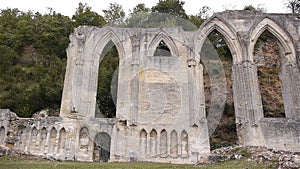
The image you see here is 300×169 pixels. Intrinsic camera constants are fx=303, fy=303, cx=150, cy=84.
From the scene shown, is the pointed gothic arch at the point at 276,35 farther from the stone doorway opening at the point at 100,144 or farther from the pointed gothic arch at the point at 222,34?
the stone doorway opening at the point at 100,144

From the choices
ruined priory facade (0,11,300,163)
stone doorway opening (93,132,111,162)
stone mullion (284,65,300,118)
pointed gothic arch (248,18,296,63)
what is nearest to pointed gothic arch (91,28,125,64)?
ruined priory facade (0,11,300,163)

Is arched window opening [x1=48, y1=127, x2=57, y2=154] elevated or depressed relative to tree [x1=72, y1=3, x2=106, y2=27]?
depressed

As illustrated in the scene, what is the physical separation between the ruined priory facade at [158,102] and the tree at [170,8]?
16.3 metres

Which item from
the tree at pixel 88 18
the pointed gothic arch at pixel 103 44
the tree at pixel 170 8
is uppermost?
the tree at pixel 170 8

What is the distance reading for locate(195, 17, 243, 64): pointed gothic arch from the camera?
1775cm

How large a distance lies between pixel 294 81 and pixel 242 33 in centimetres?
399

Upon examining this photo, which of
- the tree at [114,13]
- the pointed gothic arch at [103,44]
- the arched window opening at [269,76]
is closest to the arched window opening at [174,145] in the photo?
the pointed gothic arch at [103,44]

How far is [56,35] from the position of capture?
104ft

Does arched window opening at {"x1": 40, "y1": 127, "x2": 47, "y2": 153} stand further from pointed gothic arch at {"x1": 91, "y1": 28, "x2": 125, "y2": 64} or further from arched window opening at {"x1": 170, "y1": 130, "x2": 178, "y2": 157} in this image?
arched window opening at {"x1": 170, "y1": 130, "x2": 178, "y2": 157}

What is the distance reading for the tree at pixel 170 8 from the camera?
112ft

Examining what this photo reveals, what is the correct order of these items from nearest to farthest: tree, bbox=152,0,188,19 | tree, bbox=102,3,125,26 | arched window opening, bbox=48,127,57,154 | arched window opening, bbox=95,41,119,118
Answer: arched window opening, bbox=48,127,57,154 < arched window opening, bbox=95,41,119,118 < tree, bbox=152,0,188,19 < tree, bbox=102,3,125,26

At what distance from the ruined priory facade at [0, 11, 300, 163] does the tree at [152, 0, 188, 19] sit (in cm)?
1625

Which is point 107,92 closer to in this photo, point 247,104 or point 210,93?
point 210,93

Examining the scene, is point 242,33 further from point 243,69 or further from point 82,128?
point 82,128
